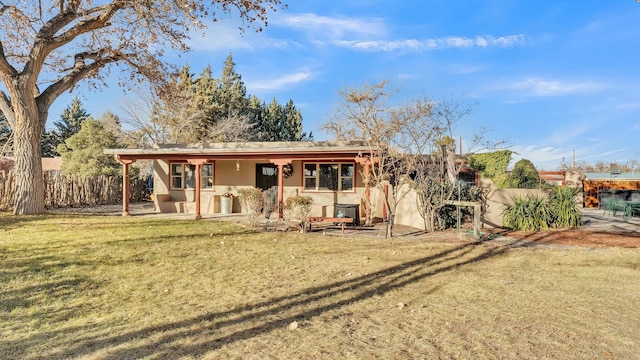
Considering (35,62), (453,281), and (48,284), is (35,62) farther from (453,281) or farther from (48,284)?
(453,281)

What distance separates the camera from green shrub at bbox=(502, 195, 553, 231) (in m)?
11.8

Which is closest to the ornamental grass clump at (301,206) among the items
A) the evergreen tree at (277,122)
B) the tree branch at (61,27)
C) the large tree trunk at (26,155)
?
Answer: the tree branch at (61,27)

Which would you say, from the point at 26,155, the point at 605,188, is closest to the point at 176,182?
the point at 26,155

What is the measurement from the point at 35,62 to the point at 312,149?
9386 mm

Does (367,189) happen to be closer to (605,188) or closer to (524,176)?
(524,176)

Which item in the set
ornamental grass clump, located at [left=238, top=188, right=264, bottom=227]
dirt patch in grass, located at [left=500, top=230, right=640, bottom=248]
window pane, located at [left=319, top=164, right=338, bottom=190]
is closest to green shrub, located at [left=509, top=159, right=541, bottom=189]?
dirt patch in grass, located at [left=500, top=230, right=640, bottom=248]

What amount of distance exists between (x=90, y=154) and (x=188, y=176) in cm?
1261

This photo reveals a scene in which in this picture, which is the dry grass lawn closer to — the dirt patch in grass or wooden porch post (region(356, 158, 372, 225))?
the dirt patch in grass

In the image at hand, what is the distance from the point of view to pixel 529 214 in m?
11.8

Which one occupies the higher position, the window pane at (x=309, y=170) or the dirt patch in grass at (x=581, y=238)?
the window pane at (x=309, y=170)

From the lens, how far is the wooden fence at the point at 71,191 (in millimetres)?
13969

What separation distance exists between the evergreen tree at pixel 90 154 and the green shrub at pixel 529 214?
2337 centimetres

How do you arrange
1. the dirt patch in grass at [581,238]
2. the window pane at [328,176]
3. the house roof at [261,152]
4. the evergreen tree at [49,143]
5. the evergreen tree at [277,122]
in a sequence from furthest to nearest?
the evergreen tree at [49,143] < the evergreen tree at [277,122] < the window pane at [328,176] < the house roof at [261,152] < the dirt patch in grass at [581,238]

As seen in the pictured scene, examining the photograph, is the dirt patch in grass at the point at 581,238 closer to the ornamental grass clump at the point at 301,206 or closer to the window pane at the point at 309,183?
the ornamental grass clump at the point at 301,206
